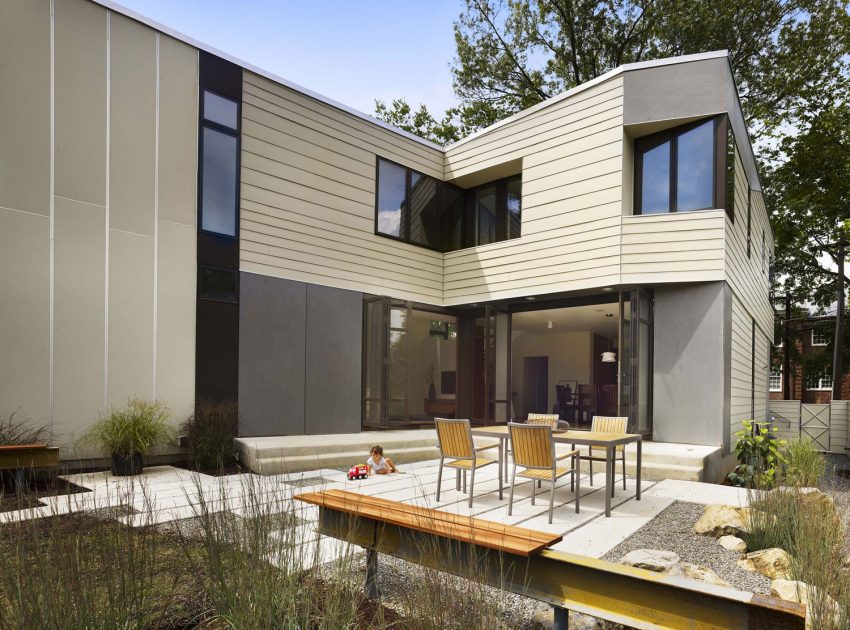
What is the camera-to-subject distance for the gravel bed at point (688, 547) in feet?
12.5

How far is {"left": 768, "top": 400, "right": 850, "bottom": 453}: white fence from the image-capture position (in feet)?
53.5

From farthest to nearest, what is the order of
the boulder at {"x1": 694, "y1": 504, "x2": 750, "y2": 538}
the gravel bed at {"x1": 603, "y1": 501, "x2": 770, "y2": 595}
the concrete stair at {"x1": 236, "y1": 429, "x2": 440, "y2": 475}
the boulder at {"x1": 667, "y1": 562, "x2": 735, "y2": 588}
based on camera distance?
the concrete stair at {"x1": 236, "y1": 429, "x2": 440, "y2": 475} < the boulder at {"x1": 694, "y1": 504, "x2": 750, "y2": 538} < the gravel bed at {"x1": 603, "y1": 501, "x2": 770, "y2": 595} < the boulder at {"x1": 667, "y1": 562, "x2": 735, "y2": 588}

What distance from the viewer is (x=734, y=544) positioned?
4477mm

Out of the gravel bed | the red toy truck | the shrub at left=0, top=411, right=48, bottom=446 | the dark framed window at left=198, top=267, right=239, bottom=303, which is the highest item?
the dark framed window at left=198, top=267, right=239, bottom=303

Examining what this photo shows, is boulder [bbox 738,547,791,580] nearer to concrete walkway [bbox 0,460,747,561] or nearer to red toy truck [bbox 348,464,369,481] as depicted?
concrete walkway [bbox 0,460,747,561]

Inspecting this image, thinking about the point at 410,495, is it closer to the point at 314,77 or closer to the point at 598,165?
the point at 598,165

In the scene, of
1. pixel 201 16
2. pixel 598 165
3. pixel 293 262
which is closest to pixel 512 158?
pixel 598 165

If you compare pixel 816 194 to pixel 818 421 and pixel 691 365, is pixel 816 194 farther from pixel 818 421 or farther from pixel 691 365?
pixel 691 365

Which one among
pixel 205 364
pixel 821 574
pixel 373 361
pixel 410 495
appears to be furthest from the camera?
pixel 373 361

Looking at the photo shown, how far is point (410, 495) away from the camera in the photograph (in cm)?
627

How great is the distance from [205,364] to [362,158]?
4806mm

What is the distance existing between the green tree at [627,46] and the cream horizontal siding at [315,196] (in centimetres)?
884

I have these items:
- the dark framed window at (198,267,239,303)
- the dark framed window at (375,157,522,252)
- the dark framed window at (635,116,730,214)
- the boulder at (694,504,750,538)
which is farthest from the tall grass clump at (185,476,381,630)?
the dark framed window at (375,157,522,252)

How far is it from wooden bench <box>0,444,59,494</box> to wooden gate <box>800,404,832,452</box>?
18.1 m
